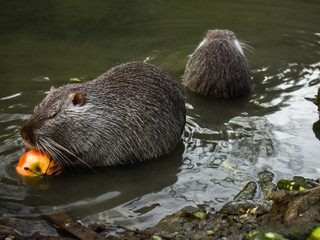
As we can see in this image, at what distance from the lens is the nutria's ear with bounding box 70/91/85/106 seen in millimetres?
4961

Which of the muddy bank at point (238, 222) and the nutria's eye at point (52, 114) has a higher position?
the nutria's eye at point (52, 114)

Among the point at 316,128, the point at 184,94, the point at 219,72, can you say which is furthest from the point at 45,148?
the point at 316,128

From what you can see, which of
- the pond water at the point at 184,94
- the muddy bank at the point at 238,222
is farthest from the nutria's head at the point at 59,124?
the muddy bank at the point at 238,222

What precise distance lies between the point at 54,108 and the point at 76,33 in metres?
4.01

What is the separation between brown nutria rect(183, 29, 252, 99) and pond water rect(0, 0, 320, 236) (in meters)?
0.13

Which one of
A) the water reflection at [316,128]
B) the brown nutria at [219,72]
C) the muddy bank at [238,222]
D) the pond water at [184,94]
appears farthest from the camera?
the brown nutria at [219,72]

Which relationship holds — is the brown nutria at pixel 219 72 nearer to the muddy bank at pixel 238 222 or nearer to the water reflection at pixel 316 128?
the water reflection at pixel 316 128

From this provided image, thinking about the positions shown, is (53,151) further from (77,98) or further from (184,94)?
(184,94)

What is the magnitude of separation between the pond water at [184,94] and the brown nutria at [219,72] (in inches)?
5.1

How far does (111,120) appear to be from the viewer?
16.9ft

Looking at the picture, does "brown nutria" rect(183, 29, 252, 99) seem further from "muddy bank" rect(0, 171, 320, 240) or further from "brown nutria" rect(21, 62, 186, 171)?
"muddy bank" rect(0, 171, 320, 240)

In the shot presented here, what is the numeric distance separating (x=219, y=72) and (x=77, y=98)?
2173 millimetres

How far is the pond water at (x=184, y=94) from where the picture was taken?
4664 mm

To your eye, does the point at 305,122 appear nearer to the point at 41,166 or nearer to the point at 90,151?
the point at 90,151
